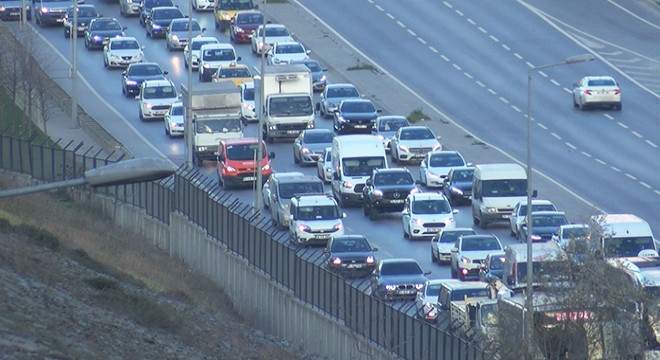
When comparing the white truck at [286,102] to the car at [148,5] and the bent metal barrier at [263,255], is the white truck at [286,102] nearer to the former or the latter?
the bent metal barrier at [263,255]

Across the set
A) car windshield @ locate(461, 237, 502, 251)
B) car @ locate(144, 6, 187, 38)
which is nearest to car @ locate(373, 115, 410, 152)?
car windshield @ locate(461, 237, 502, 251)

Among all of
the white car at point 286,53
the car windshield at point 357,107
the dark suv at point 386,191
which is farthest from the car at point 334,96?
the dark suv at point 386,191

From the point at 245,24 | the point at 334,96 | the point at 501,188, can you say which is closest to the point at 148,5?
the point at 245,24

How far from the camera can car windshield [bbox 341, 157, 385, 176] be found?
67500 mm

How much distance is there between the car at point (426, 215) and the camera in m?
61.7

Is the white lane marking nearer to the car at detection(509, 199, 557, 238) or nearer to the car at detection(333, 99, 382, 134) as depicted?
the car at detection(509, 199, 557, 238)

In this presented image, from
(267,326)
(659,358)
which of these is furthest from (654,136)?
(659,358)

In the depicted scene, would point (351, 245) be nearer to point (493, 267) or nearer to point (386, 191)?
point (493, 267)

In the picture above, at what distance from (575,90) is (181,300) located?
34.9m

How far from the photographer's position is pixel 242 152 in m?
69.6

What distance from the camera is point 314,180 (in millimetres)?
65438

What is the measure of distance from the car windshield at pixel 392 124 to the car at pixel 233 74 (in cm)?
916

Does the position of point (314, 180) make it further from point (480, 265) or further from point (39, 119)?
point (39, 119)

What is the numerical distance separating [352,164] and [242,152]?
4.00 meters
